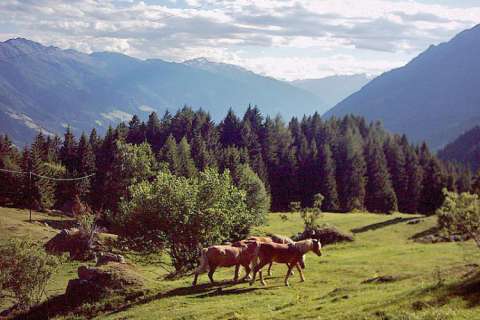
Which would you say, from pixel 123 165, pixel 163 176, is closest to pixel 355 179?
pixel 123 165

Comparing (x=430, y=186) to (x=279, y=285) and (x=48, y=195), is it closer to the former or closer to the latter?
(x=48, y=195)

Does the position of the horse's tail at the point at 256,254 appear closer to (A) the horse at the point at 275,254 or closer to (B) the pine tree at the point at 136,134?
(A) the horse at the point at 275,254

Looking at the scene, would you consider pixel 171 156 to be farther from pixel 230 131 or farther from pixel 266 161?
pixel 230 131

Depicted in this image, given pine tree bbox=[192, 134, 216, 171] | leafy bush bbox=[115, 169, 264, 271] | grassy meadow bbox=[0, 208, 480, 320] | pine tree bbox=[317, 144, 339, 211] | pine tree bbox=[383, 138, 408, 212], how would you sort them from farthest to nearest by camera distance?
pine tree bbox=[383, 138, 408, 212] → pine tree bbox=[317, 144, 339, 211] → pine tree bbox=[192, 134, 216, 171] → leafy bush bbox=[115, 169, 264, 271] → grassy meadow bbox=[0, 208, 480, 320]

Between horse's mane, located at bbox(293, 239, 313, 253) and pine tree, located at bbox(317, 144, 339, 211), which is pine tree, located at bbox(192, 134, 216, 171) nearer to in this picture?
pine tree, located at bbox(317, 144, 339, 211)

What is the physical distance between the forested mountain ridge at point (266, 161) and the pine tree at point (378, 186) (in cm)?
24

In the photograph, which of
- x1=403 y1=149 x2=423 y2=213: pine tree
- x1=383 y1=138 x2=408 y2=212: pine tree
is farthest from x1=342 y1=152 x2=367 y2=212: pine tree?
x1=403 y1=149 x2=423 y2=213: pine tree

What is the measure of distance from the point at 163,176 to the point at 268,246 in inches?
623

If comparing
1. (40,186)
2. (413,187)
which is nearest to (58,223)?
(40,186)

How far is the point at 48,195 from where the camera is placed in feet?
319

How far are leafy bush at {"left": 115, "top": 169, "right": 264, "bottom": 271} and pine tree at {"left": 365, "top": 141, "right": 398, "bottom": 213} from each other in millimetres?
88275

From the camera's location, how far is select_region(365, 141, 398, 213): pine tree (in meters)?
123

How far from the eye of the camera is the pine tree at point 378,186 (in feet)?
403

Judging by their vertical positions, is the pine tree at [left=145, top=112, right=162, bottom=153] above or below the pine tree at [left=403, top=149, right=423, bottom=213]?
above
